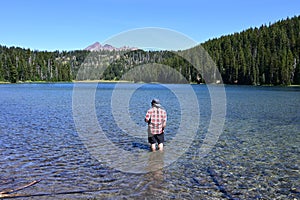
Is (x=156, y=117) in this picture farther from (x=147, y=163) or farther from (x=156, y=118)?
(x=147, y=163)

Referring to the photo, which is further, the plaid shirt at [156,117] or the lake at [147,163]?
the plaid shirt at [156,117]

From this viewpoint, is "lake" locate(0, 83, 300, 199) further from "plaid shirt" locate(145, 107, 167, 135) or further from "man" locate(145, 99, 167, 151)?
"plaid shirt" locate(145, 107, 167, 135)

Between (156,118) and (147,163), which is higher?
(156,118)

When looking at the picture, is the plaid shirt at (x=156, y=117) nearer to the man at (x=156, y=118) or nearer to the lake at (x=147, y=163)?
the man at (x=156, y=118)

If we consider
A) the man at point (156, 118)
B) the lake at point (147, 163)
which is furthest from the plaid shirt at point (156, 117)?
the lake at point (147, 163)

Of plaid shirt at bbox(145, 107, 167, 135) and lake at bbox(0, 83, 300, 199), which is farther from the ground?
plaid shirt at bbox(145, 107, 167, 135)

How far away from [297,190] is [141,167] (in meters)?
6.11

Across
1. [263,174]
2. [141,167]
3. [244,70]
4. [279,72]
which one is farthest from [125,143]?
[244,70]

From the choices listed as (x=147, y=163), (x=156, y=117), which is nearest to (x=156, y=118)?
(x=156, y=117)

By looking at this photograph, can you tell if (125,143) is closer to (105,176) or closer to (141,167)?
(141,167)

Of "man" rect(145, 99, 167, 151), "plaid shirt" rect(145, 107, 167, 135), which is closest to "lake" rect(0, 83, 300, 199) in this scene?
"man" rect(145, 99, 167, 151)

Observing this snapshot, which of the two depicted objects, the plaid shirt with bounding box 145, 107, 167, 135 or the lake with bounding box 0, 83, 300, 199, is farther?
the plaid shirt with bounding box 145, 107, 167, 135

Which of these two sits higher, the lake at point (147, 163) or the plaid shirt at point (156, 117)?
the plaid shirt at point (156, 117)

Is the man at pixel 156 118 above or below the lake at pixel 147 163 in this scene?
above
